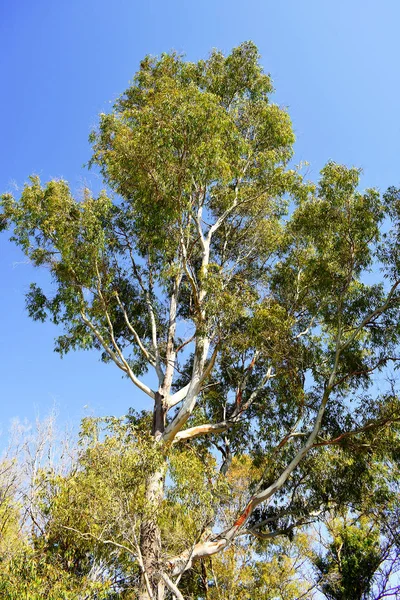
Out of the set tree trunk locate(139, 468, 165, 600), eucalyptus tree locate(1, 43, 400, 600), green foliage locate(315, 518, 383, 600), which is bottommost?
green foliage locate(315, 518, 383, 600)

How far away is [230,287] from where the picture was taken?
1190 centimetres

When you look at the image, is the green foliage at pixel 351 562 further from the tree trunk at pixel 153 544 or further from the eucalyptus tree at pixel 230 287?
the tree trunk at pixel 153 544

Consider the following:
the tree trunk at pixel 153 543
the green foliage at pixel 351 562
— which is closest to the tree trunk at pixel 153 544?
the tree trunk at pixel 153 543

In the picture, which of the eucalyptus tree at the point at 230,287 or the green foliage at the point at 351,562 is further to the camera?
the green foliage at the point at 351,562

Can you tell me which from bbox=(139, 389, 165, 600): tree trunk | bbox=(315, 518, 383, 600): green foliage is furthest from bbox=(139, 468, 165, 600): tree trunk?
bbox=(315, 518, 383, 600): green foliage

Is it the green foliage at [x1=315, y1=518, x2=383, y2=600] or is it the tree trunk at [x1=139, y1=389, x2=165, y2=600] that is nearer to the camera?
the tree trunk at [x1=139, y1=389, x2=165, y2=600]

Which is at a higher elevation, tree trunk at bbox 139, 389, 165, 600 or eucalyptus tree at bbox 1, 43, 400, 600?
eucalyptus tree at bbox 1, 43, 400, 600

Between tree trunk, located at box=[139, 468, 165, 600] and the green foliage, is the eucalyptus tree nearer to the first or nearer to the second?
tree trunk, located at box=[139, 468, 165, 600]

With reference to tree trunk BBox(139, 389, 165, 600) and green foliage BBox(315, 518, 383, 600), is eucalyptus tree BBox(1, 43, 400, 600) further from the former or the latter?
green foliage BBox(315, 518, 383, 600)

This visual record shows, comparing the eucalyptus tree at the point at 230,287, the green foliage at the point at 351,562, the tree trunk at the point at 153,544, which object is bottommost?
the green foliage at the point at 351,562

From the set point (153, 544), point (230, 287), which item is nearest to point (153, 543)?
point (153, 544)

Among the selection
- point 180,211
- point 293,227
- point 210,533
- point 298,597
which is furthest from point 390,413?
point 298,597

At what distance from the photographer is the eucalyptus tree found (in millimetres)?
9070

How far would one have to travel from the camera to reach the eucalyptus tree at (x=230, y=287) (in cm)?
907
